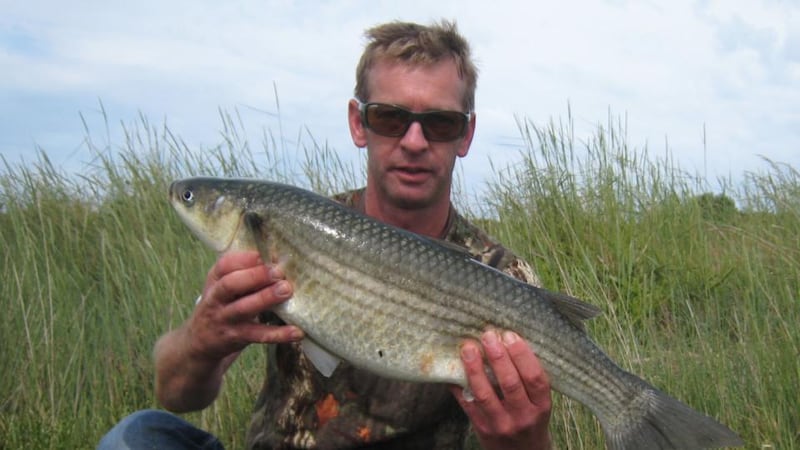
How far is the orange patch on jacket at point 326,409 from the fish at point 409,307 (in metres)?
0.49

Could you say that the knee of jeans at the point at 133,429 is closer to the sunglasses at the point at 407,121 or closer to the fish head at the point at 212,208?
the fish head at the point at 212,208

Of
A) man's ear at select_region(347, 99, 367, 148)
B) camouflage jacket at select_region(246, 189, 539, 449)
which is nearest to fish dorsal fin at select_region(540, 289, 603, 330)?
camouflage jacket at select_region(246, 189, 539, 449)

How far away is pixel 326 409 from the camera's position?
3.02m

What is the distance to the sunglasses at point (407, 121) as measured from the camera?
3.08 metres

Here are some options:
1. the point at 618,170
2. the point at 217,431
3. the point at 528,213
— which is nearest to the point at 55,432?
the point at 217,431

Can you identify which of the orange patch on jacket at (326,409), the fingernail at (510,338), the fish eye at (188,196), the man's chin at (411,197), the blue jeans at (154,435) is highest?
the fish eye at (188,196)

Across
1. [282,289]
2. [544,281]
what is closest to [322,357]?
[282,289]

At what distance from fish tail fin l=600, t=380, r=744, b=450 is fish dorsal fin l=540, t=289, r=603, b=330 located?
11.8 inches

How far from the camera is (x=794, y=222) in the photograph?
246 inches

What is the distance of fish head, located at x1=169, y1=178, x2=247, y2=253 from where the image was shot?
2590 mm

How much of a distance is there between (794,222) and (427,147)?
4336 mm

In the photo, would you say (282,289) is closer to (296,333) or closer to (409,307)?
(296,333)

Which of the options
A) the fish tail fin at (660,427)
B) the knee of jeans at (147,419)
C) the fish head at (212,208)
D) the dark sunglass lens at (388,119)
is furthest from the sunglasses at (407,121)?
the knee of jeans at (147,419)

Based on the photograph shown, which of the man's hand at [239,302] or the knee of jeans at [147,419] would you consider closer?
the man's hand at [239,302]
